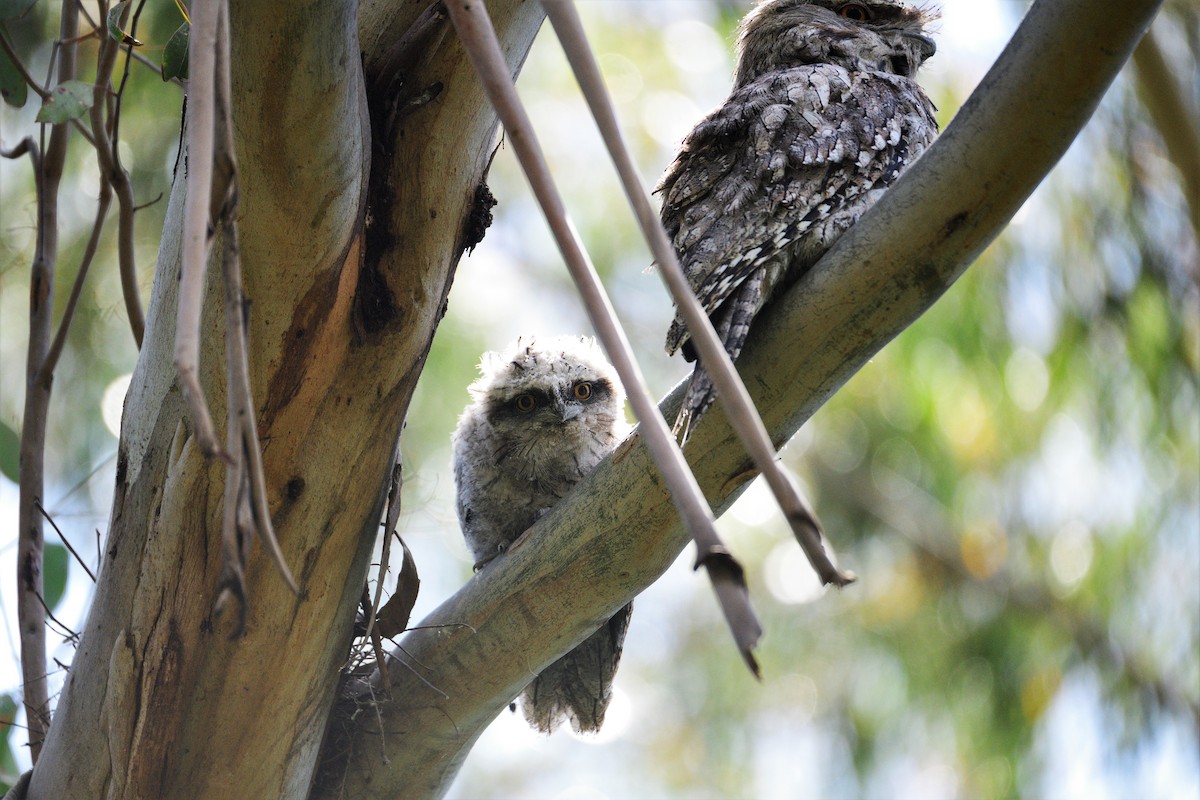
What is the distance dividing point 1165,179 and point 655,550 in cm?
275

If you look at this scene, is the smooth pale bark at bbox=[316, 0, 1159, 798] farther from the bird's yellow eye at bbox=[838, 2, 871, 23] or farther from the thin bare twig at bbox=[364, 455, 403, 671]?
the bird's yellow eye at bbox=[838, 2, 871, 23]

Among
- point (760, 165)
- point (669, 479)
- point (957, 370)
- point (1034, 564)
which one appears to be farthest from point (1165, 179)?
point (669, 479)

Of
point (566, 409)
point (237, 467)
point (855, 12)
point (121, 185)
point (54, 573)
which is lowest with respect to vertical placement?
point (237, 467)

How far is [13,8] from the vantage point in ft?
6.19

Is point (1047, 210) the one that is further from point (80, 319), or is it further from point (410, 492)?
point (80, 319)

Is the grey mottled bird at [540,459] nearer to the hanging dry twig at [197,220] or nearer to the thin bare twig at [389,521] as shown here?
the thin bare twig at [389,521]

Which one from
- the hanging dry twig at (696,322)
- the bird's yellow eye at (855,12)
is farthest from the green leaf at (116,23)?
the bird's yellow eye at (855,12)

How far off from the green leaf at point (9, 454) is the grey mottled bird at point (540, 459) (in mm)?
1089

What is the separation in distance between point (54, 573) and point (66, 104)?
3.81 feet

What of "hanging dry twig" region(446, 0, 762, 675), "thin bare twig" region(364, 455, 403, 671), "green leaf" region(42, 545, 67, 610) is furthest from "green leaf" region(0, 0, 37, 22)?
"hanging dry twig" region(446, 0, 762, 675)

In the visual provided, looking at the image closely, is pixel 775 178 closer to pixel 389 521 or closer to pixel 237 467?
pixel 389 521

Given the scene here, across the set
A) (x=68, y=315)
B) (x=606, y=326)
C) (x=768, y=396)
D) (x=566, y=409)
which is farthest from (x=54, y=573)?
(x=606, y=326)

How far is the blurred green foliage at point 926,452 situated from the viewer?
144 inches

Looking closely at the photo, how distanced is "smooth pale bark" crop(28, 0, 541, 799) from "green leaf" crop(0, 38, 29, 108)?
690mm
